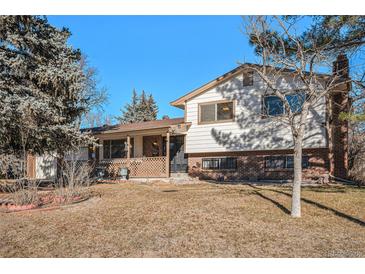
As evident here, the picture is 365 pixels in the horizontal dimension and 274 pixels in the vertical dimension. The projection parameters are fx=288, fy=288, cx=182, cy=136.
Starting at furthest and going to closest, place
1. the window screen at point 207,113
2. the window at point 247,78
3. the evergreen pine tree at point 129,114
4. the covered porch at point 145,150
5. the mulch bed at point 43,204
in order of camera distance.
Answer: the evergreen pine tree at point 129,114, the covered porch at point 145,150, the window screen at point 207,113, the window at point 247,78, the mulch bed at point 43,204

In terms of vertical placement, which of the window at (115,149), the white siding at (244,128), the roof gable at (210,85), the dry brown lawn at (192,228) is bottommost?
the dry brown lawn at (192,228)

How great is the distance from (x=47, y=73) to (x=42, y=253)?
23.4ft

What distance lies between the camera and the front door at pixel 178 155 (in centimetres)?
1711

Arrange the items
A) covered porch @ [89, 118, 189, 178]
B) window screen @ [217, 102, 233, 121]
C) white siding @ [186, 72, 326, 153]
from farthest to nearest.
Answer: covered porch @ [89, 118, 189, 178] → window screen @ [217, 102, 233, 121] → white siding @ [186, 72, 326, 153]

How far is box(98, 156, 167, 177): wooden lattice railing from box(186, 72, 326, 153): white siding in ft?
6.03

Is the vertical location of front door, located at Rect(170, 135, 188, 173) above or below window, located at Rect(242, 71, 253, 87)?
below

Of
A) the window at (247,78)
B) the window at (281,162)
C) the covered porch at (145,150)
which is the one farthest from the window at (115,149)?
the window at (281,162)

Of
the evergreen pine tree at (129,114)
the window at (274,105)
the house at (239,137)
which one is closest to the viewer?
the house at (239,137)

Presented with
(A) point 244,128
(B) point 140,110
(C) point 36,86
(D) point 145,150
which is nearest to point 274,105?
(A) point 244,128

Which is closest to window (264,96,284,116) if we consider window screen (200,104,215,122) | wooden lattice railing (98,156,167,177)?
window screen (200,104,215,122)

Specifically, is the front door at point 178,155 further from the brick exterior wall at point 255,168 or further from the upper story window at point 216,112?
the upper story window at point 216,112

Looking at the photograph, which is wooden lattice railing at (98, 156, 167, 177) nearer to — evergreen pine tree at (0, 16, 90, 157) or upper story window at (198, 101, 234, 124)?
upper story window at (198, 101, 234, 124)

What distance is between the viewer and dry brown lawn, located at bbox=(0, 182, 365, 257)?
4.54 metres

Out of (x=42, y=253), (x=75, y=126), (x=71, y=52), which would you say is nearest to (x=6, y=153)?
(x=75, y=126)
